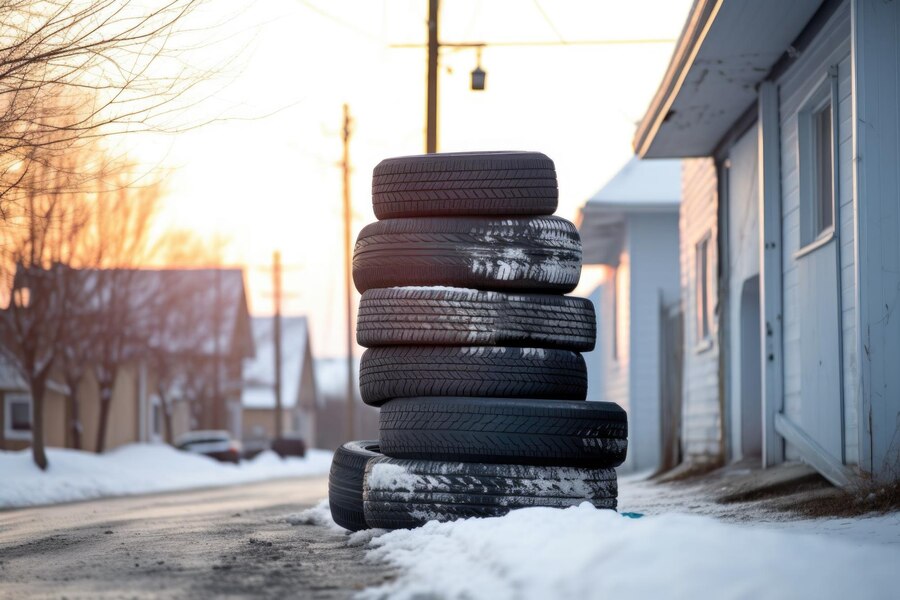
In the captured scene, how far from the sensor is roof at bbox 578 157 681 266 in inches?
921

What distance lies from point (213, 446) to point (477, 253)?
36446 mm

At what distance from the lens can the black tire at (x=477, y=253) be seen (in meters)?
8.60

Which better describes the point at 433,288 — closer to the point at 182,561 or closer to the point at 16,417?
the point at 182,561

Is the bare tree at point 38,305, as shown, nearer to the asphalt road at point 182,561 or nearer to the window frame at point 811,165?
the asphalt road at point 182,561

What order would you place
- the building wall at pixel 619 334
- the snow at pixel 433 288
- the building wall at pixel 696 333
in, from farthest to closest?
1. the building wall at pixel 619 334
2. the building wall at pixel 696 333
3. the snow at pixel 433 288

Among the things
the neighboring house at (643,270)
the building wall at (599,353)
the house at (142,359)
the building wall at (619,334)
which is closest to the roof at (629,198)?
the neighboring house at (643,270)

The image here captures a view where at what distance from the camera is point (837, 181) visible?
32.7 ft

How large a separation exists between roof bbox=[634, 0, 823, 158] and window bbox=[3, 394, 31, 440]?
25.9m

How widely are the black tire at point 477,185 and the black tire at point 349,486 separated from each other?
175 centimetres

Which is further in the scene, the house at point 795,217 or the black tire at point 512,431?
the house at point 795,217

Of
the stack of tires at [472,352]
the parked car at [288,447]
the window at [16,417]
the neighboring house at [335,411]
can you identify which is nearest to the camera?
the stack of tires at [472,352]

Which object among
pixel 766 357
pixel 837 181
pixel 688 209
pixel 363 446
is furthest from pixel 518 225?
pixel 688 209

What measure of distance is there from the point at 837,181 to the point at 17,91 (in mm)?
6108

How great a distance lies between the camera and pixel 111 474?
1072 inches
